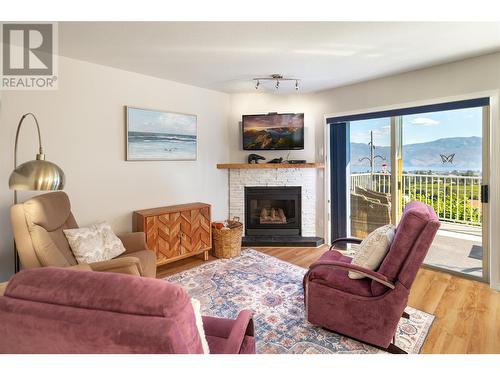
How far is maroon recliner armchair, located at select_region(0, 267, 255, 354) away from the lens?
0.80 metres

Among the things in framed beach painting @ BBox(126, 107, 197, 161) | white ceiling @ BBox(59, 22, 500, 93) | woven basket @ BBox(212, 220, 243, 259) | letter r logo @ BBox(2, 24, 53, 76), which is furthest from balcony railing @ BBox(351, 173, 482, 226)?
letter r logo @ BBox(2, 24, 53, 76)

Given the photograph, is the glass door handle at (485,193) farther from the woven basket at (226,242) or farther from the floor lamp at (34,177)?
the floor lamp at (34,177)

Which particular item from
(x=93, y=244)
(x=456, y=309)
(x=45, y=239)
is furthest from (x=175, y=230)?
(x=456, y=309)

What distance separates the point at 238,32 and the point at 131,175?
7.25 ft

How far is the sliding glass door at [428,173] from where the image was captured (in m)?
3.14

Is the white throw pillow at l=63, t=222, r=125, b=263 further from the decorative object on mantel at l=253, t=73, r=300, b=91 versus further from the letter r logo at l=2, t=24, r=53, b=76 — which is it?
the decorative object on mantel at l=253, t=73, r=300, b=91

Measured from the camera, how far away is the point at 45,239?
2250 millimetres

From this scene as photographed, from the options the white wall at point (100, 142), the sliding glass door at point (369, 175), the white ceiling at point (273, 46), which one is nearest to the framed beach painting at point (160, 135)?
the white wall at point (100, 142)

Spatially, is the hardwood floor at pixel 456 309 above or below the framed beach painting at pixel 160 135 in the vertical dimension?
below

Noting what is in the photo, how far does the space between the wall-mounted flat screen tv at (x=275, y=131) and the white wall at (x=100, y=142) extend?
0.75 metres

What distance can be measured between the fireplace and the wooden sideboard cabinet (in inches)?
41.7

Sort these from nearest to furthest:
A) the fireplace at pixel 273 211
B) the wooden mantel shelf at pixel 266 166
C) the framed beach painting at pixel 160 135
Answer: the framed beach painting at pixel 160 135 < the wooden mantel shelf at pixel 266 166 < the fireplace at pixel 273 211

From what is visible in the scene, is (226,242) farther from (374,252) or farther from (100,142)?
(374,252)

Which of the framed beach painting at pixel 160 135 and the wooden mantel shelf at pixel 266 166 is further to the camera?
the wooden mantel shelf at pixel 266 166
